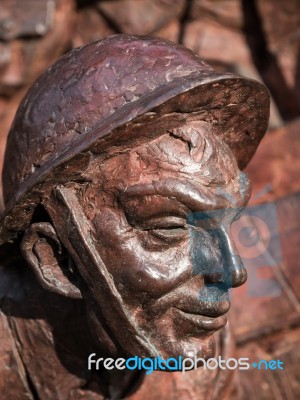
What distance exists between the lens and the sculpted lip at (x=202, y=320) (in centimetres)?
202

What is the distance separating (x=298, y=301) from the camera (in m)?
3.25

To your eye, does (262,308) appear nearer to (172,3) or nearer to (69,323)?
(69,323)

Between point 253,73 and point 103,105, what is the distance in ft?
11.4

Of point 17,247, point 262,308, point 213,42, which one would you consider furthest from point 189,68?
point 213,42

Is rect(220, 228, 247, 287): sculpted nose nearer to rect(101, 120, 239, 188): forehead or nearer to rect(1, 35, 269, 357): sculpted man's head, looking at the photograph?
rect(1, 35, 269, 357): sculpted man's head

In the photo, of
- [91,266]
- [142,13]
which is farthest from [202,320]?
[142,13]

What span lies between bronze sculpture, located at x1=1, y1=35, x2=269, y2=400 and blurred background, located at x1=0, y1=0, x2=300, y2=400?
3.68 ft

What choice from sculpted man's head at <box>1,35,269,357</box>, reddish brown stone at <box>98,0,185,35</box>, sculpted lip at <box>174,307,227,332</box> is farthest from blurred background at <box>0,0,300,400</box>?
sculpted man's head at <box>1,35,269,357</box>

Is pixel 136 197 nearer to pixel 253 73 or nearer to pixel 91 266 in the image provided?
pixel 91 266

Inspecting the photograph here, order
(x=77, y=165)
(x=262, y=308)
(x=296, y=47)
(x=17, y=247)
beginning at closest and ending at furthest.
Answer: (x=77, y=165) → (x=17, y=247) → (x=262, y=308) → (x=296, y=47)

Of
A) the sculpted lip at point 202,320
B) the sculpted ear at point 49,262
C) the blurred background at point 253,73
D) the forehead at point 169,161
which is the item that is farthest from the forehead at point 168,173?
the blurred background at point 253,73

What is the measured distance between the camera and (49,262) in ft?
6.90

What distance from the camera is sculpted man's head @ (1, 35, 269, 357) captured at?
1929 mm

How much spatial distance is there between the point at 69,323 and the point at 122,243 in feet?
1.74
